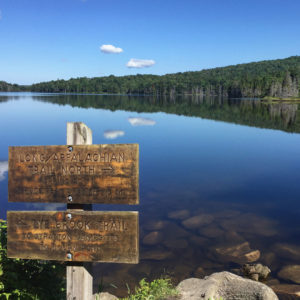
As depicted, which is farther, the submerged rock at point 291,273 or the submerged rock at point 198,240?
the submerged rock at point 198,240

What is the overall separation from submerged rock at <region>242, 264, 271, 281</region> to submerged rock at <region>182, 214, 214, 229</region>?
310 cm

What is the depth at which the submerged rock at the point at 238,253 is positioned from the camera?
8984mm

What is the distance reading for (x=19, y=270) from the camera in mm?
5176

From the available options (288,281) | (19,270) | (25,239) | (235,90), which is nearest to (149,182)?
(288,281)

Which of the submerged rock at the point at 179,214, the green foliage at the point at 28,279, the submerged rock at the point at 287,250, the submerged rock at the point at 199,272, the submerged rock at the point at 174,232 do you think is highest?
the green foliage at the point at 28,279

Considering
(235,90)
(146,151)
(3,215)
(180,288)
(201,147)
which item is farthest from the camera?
(235,90)

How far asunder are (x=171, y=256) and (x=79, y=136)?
252 inches

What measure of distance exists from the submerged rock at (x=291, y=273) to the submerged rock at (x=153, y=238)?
3.68 m

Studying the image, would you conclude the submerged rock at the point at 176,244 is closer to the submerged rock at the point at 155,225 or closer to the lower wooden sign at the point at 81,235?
the submerged rock at the point at 155,225

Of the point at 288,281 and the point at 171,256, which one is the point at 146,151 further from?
the point at 288,281

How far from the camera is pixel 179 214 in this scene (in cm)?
1227

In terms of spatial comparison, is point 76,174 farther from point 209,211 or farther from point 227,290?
point 209,211

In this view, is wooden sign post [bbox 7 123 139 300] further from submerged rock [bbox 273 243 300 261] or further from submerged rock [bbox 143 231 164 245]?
submerged rock [bbox 273 243 300 261]

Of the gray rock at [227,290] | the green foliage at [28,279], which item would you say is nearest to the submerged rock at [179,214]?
the gray rock at [227,290]
